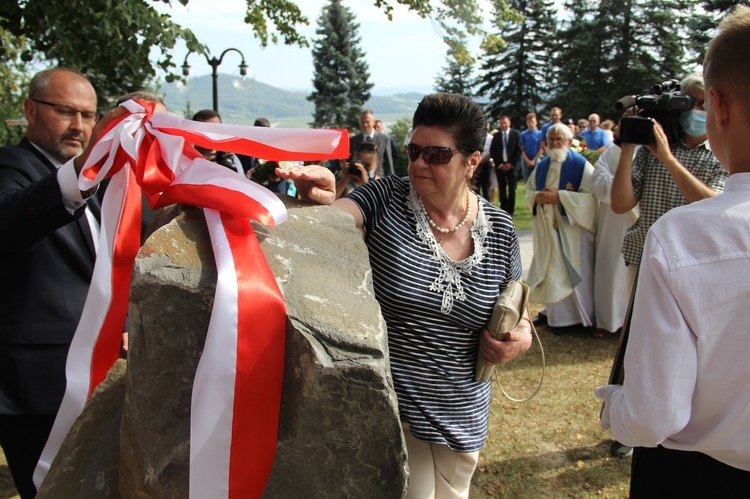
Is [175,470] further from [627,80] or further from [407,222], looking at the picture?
[627,80]

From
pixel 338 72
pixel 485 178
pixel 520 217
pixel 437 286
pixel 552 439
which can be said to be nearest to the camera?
pixel 437 286

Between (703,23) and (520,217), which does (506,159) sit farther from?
(703,23)

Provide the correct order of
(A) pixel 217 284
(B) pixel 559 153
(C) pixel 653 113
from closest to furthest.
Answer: (A) pixel 217 284 < (C) pixel 653 113 < (B) pixel 559 153

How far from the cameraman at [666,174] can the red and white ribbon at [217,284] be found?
250 cm

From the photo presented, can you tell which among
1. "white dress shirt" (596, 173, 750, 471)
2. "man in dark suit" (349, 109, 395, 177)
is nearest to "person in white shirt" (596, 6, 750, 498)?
"white dress shirt" (596, 173, 750, 471)

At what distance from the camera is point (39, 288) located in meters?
2.45

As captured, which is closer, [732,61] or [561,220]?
[732,61]

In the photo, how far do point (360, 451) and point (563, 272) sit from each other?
524 cm

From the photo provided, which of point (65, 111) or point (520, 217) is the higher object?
point (65, 111)

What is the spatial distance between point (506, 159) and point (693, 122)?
33.5 ft

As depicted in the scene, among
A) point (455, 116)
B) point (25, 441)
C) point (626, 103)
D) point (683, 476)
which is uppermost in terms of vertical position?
point (626, 103)

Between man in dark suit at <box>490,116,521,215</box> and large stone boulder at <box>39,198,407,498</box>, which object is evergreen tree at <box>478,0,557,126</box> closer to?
man in dark suit at <box>490,116,521,215</box>

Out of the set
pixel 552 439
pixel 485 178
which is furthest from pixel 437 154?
pixel 485 178

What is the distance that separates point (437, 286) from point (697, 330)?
3.20 feet
